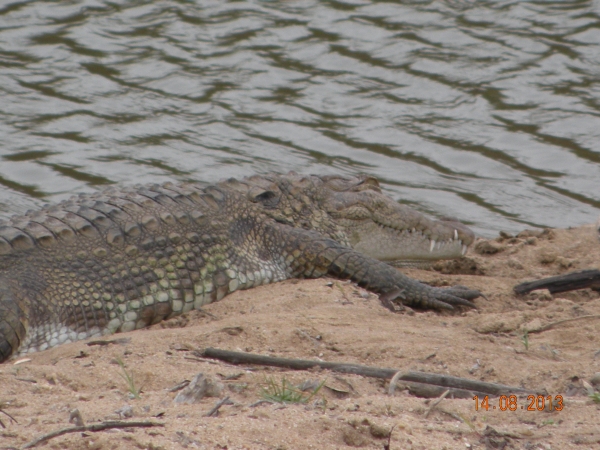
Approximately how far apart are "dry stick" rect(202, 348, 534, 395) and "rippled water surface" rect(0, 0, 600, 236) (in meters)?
3.82

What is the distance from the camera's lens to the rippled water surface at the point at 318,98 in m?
7.30

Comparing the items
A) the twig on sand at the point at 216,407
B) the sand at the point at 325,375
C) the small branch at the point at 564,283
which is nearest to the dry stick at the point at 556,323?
Result: the sand at the point at 325,375

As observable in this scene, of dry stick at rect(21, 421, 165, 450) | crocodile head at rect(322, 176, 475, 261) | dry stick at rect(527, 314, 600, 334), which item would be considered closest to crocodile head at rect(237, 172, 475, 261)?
crocodile head at rect(322, 176, 475, 261)

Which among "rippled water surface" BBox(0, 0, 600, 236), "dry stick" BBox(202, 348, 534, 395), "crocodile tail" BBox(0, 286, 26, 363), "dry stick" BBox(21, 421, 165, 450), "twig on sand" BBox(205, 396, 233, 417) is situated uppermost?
"dry stick" BBox(21, 421, 165, 450)

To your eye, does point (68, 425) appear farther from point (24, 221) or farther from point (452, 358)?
point (24, 221)

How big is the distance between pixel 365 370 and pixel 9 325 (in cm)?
169

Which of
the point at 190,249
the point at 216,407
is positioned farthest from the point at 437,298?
the point at 216,407

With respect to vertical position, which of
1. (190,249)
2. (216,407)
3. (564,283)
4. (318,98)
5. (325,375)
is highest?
(216,407)

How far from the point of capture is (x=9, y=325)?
12.7 ft

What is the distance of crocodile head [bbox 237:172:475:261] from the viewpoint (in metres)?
5.52

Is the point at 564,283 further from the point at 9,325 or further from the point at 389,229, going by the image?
the point at 9,325

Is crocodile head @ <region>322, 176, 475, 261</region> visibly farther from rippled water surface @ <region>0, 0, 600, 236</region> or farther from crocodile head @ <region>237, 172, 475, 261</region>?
rippled water surface @ <region>0, 0, 600, 236</region>

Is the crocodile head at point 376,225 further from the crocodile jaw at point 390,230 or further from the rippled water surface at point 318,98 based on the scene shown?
the rippled water surface at point 318,98

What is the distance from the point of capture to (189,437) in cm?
237
